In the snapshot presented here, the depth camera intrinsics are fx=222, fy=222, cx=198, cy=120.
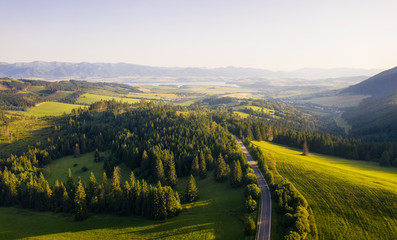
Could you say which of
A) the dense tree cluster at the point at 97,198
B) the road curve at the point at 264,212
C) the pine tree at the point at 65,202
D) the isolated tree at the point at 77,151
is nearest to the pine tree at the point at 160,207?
the dense tree cluster at the point at 97,198

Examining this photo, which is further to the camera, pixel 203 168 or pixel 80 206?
pixel 203 168

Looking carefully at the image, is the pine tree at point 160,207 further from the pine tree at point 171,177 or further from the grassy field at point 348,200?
the grassy field at point 348,200

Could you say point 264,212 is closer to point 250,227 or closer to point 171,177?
point 250,227

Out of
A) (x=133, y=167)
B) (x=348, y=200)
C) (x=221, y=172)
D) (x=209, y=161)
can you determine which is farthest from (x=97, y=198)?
(x=348, y=200)

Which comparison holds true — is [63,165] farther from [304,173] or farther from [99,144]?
[304,173]

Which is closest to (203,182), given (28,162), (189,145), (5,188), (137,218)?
(189,145)

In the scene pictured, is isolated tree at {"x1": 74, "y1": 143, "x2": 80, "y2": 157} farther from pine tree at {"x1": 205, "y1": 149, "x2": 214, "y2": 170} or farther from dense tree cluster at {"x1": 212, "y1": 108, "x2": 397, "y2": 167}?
dense tree cluster at {"x1": 212, "y1": 108, "x2": 397, "y2": 167}

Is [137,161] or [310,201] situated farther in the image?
[137,161]
